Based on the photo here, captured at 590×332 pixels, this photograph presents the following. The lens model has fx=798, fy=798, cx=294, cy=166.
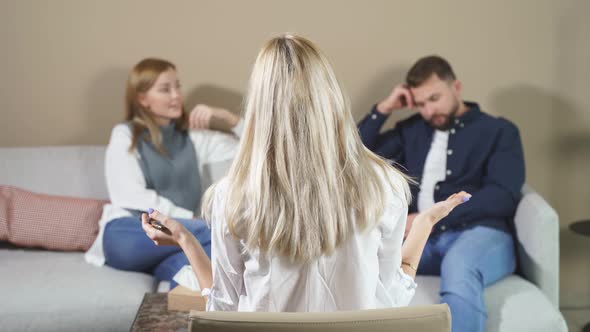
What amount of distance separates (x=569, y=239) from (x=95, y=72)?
228 cm

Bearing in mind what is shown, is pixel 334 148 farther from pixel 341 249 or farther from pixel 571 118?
pixel 571 118

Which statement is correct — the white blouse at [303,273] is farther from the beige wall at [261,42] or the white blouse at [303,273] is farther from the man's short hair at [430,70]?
the beige wall at [261,42]

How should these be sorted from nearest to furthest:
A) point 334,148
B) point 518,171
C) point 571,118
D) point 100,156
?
point 334,148 < point 518,171 < point 100,156 < point 571,118

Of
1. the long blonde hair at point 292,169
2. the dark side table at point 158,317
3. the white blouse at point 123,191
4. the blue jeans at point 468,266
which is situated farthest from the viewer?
the white blouse at point 123,191

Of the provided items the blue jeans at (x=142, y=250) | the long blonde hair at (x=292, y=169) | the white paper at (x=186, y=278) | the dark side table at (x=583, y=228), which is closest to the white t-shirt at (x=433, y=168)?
the dark side table at (x=583, y=228)

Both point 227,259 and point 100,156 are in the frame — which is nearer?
point 227,259

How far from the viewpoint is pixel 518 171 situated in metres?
3.02

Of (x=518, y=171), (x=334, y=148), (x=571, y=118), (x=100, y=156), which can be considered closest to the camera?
(x=334, y=148)

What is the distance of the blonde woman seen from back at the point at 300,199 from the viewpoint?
163 centimetres

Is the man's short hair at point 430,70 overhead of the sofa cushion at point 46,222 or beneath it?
overhead

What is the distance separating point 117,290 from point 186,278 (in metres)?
0.27

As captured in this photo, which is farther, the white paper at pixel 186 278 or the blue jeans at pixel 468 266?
the white paper at pixel 186 278

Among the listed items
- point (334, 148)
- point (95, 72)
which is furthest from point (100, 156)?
point (334, 148)

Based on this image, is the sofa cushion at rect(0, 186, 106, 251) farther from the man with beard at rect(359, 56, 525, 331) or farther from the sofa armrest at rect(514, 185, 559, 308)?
the sofa armrest at rect(514, 185, 559, 308)
